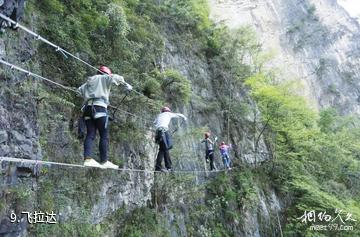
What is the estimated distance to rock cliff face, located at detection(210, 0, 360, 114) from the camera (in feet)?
115

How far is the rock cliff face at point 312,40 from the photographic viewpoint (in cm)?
3506

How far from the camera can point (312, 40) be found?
3759 cm

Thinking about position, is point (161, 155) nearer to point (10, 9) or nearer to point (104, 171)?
point (104, 171)

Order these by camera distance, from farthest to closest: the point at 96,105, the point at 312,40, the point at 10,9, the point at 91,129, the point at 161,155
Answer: the point at 312,40
the point at 161,155
the point at 91,129
the point at 96,105
the point at 10,9

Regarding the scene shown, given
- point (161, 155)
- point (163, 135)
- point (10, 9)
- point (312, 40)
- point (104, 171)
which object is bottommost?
point (104, 171)

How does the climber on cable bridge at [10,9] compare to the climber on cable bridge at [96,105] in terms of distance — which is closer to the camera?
the climber on cable bridge at [10,9]

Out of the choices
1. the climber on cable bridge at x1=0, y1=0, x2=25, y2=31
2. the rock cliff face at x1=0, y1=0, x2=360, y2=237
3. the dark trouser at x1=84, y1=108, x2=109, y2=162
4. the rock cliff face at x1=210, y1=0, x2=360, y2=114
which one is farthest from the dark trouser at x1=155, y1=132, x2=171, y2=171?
the rock cliff face at x1=210, y1=0, x2=360, y2=114

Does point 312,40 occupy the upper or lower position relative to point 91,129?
upper

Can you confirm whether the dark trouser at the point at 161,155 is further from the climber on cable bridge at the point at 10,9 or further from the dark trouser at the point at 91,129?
the climber on cable bridge at the point at 10,9

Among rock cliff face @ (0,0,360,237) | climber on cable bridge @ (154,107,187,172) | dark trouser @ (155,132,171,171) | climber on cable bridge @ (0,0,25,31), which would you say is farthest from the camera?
dark trouser @ (155,132,171,171)

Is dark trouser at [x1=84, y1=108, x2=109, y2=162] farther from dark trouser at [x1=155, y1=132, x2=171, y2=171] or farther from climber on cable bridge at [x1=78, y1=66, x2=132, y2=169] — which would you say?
dark trouser at [x1=155, y1=132, x2=171, y2=171]

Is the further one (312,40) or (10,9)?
(312,40)

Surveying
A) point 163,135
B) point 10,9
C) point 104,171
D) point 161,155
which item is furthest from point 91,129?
point 161,155

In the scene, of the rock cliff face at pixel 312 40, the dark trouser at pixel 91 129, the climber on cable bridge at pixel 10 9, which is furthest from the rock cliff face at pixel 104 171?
the rock cliff face at pixel 312 40
